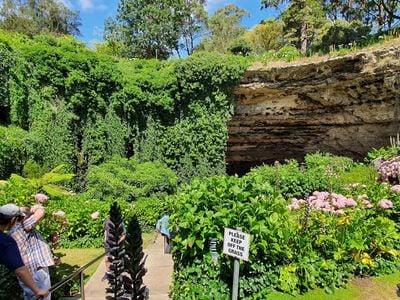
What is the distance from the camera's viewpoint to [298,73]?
14852 mm

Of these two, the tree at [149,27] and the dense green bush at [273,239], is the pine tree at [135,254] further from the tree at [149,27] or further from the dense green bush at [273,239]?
the tree at [149,27]

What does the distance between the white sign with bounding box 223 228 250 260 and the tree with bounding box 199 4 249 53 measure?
102 feet

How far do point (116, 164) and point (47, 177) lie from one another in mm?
3454

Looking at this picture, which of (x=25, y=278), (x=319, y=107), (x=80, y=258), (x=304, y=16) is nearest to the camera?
(x=25, y=278)

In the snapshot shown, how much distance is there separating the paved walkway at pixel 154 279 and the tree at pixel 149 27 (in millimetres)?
24025

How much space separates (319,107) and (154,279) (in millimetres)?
12964

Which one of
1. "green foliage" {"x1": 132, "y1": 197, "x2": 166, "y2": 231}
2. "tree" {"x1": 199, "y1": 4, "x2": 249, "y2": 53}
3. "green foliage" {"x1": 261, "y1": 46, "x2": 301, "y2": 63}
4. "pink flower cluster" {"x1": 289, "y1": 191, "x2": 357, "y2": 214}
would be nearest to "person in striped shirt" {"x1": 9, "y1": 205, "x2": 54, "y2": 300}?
"pink flower cluster" {"x1": 289, "y1": 191, "x2": 357, "y2": 214}

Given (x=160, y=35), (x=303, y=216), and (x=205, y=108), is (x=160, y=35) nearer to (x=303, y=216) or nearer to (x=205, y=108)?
(x=205, y=108)

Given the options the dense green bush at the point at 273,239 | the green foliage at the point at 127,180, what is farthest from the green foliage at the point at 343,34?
the dense green bush at the point at 273,239

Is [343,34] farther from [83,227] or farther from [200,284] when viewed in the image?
[200,284]

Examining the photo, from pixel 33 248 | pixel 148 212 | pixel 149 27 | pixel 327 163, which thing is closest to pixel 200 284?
pixel 33 248

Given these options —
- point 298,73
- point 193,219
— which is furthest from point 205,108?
point 193,219

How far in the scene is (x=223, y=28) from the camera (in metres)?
34.3

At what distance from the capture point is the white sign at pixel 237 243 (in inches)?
143
